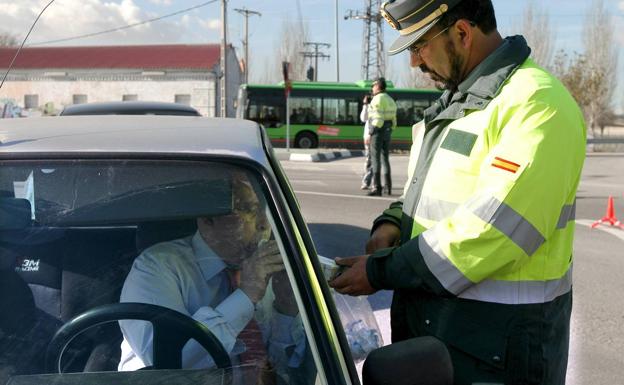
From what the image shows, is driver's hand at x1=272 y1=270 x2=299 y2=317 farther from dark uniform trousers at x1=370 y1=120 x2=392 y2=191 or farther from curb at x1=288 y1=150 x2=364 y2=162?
curb at x1=288 y1=150 x2=364 y2=162

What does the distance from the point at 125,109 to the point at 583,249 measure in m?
5.34

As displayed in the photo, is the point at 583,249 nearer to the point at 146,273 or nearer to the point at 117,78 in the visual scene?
the point at 146,273

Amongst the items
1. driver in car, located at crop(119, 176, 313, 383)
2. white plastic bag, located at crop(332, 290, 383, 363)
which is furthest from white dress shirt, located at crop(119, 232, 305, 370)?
white plastic bag, located at crop(332, 290, 383, 363)

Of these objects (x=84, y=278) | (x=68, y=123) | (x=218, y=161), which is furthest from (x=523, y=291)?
(x=68, y=123)

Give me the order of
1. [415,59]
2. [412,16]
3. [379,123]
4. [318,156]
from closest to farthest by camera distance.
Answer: [412,16]
[415,59]
[379,123]
[318,156]

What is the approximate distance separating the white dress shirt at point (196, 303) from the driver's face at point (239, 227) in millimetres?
30

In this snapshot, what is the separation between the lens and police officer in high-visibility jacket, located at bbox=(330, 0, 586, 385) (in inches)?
67.4

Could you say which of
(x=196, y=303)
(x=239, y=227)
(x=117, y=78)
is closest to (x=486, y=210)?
(x=239, y=227)

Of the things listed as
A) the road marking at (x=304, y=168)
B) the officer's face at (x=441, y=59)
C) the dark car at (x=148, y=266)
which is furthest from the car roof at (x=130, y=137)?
the road marking at (x=304, y=168)

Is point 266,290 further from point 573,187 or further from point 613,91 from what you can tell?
point 613,91

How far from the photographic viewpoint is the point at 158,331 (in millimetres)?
1643

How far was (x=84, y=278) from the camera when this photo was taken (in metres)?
1.77

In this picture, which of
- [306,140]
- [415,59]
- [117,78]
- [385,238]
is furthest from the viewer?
[117,78]

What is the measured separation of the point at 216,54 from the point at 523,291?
47552 millimetres
